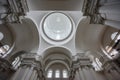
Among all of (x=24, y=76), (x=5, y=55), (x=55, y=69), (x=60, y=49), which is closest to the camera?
(x=24, y=76)

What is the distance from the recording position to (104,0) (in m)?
6.66

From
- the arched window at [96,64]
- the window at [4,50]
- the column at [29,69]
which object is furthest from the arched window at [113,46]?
the window at [4,50]

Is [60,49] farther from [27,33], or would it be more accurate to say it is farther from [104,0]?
[104,0]

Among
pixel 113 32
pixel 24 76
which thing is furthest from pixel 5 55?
pixel 113 32

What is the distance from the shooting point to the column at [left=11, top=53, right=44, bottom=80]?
411 inches

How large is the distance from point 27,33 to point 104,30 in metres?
9.27

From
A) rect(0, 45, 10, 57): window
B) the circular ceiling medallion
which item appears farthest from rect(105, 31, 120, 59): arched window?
rect(0, 45, 10, 57): window

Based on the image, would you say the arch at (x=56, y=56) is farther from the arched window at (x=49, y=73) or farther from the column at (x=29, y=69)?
the column at (x=29, y=69)

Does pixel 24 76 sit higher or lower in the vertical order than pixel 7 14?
lower

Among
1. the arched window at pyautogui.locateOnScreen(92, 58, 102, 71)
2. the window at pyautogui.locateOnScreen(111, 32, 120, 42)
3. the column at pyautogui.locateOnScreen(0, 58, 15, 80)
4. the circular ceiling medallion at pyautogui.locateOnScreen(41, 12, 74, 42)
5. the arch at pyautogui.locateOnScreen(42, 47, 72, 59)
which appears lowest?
the column at pyautogui.locateOnScreen(0, 58, 15, 80)

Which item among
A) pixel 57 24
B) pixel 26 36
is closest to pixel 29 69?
pixel 26 36

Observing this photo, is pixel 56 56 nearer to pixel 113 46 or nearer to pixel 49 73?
pixel 49 73

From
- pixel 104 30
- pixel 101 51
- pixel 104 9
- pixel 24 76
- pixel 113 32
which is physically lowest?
pixel 24 76

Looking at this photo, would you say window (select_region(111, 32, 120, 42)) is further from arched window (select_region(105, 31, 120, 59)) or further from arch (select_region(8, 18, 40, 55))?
arch (select_region(8, 18, 40, 55))
